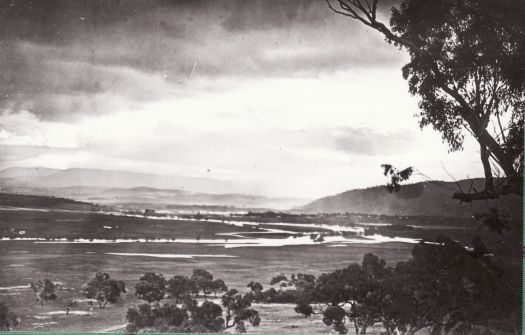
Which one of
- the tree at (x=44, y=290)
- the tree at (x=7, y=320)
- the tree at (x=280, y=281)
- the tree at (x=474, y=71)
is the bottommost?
the tree at (x=7, y=320)

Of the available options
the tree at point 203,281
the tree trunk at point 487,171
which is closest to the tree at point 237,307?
the tree at point 203,281

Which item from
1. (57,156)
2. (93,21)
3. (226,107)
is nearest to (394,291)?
(226,107)

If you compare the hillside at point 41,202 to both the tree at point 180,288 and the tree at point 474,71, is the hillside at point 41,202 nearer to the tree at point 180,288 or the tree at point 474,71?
the tree at point 180,288

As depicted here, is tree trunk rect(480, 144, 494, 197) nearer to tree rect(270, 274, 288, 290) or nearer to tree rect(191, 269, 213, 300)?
tree rect(270, 274, 288, 290)

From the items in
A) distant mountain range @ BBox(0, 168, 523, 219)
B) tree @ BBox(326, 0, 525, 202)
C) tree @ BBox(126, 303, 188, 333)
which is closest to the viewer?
tree @ BBox(126, 303, 188, 333)

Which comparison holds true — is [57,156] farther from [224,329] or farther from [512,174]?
[512,174]

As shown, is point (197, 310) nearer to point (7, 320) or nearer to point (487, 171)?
point (7, 320)

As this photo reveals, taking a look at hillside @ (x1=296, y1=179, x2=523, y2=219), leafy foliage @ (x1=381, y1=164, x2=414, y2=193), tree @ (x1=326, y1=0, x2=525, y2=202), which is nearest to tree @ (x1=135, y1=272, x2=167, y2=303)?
hillside @ (x1=296, y1=179, x2=523, y2=219)
